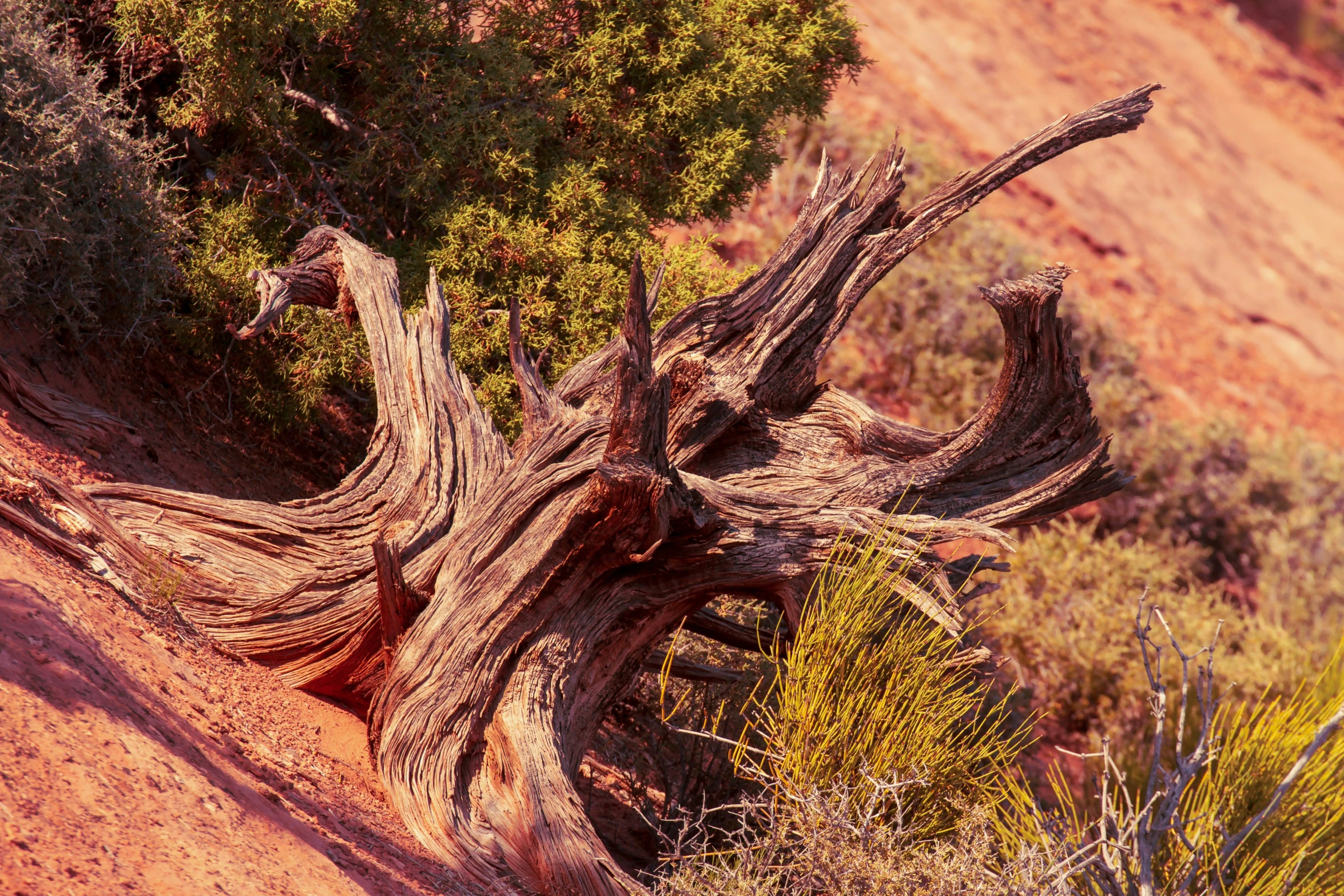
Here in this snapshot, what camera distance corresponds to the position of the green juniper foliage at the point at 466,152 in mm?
6070

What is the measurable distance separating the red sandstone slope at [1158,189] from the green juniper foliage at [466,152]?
9.02 meters

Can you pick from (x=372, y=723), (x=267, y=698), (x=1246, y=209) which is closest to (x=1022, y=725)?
(x=372, y=723)

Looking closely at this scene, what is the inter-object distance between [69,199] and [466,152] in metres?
2.03

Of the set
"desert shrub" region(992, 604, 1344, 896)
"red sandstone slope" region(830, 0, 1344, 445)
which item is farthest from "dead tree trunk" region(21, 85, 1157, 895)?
"red sandstone slope" region(830, 0, 1344, 445)

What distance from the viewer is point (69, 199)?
502cm

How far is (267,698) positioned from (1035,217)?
47.8 feet

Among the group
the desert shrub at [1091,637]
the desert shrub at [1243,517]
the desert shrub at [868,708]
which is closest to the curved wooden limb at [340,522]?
the desert shrub at [868,708]

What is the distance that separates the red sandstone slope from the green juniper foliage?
9019 millimetres

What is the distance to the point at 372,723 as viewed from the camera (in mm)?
4215

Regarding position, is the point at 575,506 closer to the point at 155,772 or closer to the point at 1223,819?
the point at 155,772

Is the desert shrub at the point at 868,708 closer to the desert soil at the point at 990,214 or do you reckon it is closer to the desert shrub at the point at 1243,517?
the desert soil at the point at 990,214

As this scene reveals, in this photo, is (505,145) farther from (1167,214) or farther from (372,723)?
(1167,214)

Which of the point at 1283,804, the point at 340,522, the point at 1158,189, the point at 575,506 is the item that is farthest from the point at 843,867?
the point at 1158,189

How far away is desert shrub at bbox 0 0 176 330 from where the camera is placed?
4.73 meters
